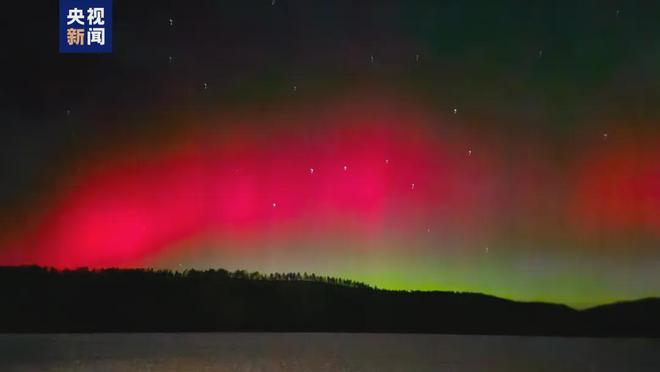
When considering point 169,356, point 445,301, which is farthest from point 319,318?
point 169,356

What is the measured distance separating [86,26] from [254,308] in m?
4.00

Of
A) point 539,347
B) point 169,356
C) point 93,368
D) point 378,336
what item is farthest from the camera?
point 378,336

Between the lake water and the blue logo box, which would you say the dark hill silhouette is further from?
the blue logo box

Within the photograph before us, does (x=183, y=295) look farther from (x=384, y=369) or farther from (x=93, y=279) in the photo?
(x=384, y=369)

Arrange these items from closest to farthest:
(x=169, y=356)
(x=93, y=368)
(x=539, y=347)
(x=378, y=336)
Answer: (x=93, y=368), (x=169, y=356), (x=539, y=347), (x=378, y=336)

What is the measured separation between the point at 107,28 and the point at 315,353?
477cm

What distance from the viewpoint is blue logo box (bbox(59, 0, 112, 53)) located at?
910 centimetres

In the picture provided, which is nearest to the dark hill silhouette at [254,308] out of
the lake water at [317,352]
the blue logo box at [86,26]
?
the lake water at [317,352]

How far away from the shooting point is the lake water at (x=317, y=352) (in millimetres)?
6031

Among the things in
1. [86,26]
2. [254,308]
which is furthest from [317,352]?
[86,26]

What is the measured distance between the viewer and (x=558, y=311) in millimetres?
9383

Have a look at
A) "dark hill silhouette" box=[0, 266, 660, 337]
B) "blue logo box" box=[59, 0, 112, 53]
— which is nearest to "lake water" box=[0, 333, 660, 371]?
"dark hill silhouette" box=[0, 266, 660, 337]

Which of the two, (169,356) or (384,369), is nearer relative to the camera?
(384,369)

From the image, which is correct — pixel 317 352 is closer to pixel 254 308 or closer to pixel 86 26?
pixel 254 308
